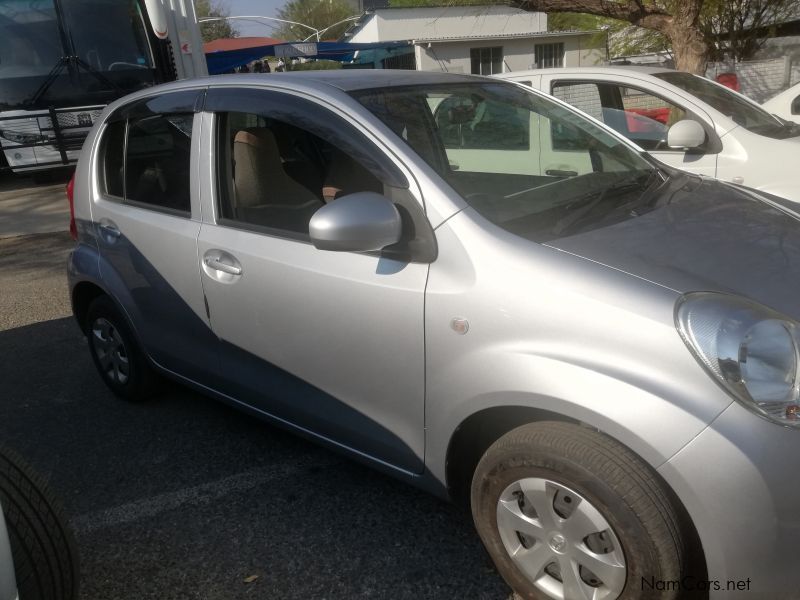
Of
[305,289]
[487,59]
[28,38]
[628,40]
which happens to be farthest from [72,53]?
[487,59]

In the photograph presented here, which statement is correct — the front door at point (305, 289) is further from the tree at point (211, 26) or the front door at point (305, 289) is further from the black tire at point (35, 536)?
the tree at point (211, 26)

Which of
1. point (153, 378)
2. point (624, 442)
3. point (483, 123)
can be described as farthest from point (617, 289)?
point (153, 378)

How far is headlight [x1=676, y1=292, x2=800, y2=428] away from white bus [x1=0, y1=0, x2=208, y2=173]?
10177mm

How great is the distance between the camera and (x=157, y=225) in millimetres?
3307

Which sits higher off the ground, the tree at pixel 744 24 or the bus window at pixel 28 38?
Result: the bus window at pixel 28 38

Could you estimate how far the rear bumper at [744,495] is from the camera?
68.5 inches

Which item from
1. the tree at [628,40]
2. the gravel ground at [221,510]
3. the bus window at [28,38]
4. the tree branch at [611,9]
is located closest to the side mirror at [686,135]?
the gravel ground at [221,510]

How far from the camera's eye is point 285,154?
3168 mm

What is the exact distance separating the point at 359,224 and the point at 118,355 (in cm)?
230

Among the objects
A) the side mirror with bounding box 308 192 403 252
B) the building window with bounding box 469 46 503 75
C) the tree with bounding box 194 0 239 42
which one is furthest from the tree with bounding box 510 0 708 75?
the tree with bounding box 194 0 239 42

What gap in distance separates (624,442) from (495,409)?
0.42 meters

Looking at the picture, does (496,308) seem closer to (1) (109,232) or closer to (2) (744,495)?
(2) (744,495)

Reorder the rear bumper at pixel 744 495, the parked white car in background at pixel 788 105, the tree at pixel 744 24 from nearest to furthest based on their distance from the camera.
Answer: the rear bumper at pixel 744 495 → the parked white car in background at pixel 788 105 → the tree at pixel 744 24

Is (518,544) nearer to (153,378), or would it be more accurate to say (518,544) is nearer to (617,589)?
(617,589)
